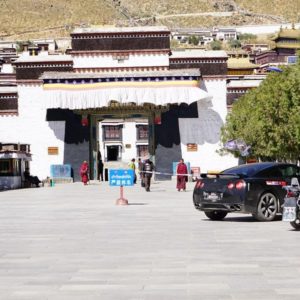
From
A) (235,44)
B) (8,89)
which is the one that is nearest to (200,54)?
(8,89)

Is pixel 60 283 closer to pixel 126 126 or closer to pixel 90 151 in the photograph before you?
pixel 90 151

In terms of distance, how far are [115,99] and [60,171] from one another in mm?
5231

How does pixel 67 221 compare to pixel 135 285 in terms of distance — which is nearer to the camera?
pixel 135 285

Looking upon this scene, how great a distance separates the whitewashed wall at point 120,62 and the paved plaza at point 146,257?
34391mm

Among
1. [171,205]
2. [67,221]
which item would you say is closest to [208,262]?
[67,221]

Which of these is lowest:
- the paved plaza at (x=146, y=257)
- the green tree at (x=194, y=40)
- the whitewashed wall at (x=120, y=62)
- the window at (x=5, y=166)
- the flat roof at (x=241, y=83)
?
the paved plaza at (x=146, y=257)

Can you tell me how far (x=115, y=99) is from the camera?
182ft

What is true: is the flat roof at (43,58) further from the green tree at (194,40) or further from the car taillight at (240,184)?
the green tree at (194,40)

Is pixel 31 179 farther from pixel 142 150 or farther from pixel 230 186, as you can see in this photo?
pixel 142 150

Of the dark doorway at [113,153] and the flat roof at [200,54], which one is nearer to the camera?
the flat roof at [200,54]

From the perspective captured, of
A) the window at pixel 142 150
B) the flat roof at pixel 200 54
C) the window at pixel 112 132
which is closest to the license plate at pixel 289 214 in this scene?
the flat roof at pixel 200 54

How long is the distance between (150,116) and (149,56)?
140 inches

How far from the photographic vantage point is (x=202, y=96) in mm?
55500

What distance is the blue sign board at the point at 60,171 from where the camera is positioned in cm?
5656
